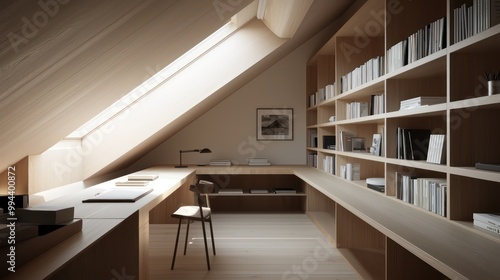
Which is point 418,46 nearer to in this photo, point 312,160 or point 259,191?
point 312,160

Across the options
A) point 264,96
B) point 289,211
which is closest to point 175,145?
point 264,96

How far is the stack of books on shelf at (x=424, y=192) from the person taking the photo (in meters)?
2.01

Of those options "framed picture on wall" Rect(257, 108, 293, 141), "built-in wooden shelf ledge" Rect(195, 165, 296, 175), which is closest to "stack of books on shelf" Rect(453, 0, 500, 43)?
"built-in wooden shelf ledge" Rect(195, 165, 296, 175)

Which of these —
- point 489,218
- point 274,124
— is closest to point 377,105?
point 489,218

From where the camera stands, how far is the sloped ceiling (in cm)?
112

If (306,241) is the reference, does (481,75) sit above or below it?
above

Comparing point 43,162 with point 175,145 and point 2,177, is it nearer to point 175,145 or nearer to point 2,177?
point 2,177

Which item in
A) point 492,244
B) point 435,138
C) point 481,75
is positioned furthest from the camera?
point 435,138

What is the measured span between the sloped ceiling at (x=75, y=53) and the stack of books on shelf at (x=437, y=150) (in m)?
1.55

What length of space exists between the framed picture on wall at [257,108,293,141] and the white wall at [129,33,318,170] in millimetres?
69

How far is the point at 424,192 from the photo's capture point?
217cm

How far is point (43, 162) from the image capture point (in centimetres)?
308

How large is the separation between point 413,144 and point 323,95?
2504mm

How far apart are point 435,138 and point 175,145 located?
4.36 metres
